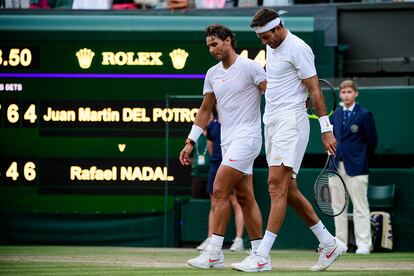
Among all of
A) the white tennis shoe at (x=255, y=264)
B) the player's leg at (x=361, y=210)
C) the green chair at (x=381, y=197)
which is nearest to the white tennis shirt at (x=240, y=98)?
the white tennis shoe at (x=255, y=264)

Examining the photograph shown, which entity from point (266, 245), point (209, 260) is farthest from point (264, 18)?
point (209, 260)

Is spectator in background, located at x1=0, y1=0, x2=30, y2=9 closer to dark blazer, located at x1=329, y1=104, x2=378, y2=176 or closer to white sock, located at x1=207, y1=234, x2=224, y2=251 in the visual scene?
dark blazer, located at x1=329, y1=104, x2=378, y2=176

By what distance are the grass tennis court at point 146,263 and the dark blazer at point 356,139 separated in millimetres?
1123

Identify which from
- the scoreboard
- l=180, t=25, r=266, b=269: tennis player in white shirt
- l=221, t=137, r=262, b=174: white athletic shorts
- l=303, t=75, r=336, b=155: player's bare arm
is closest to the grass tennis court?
l=180, t=25, r=266, b=269: tennis player in white shirt

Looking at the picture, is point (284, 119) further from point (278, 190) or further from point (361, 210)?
point (361, 210)

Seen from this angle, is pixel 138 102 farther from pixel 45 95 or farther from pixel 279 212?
pixel 279 212

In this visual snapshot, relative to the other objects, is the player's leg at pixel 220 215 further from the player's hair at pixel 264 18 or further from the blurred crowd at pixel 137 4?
the blurred crowd at pixel 137 4

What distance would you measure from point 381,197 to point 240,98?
16.5ft

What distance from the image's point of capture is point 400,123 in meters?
14.9

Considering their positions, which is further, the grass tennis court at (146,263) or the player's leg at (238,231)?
the player's leg at (238,231)

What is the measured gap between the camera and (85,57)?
15.5 meters

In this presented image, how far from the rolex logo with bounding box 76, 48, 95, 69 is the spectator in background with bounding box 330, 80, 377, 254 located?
3420 millimetres

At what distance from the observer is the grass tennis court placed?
9633 mm

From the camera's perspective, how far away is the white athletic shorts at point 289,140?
9.48 m
